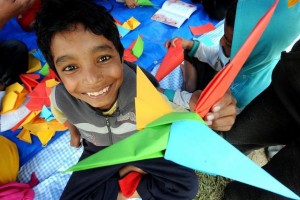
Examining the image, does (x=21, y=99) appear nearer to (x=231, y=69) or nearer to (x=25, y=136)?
(x=25, y=136)

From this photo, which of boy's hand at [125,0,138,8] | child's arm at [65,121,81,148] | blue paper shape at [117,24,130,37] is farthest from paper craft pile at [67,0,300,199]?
boy's hand at [125,0,138,8]

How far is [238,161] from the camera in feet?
1.16

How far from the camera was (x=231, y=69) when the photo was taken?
38 cm

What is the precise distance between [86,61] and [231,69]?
14.8 inches

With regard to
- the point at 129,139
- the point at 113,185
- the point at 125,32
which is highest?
the point at 129,139

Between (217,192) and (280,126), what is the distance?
1.60 ft

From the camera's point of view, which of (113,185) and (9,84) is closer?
(113,185)

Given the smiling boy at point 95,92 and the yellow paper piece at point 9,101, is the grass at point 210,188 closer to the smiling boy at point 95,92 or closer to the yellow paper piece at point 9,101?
the smiling boy at point 95,92

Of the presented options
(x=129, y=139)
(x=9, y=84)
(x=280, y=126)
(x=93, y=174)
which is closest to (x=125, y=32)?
(x=9, y=84)

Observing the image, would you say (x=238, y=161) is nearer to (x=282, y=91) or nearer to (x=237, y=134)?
(x=282, y=91)

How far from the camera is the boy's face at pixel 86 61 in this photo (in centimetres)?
64

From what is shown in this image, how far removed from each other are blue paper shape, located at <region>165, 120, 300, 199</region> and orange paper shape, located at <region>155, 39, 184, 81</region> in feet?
2.08

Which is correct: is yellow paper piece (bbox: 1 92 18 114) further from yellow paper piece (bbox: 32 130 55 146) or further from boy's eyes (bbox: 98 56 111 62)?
boy's eyes (bbox: 98 56 111 62)

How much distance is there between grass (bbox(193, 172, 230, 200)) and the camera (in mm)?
1121
